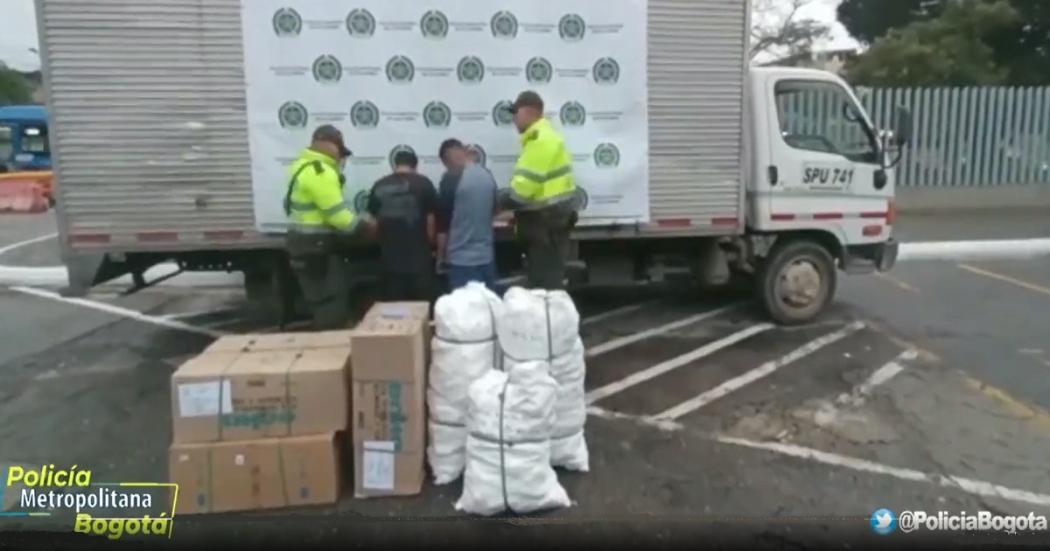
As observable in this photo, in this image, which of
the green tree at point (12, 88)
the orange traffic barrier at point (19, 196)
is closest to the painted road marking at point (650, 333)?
the orange traffic barrier at point (19, 196)

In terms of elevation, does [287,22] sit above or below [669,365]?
above

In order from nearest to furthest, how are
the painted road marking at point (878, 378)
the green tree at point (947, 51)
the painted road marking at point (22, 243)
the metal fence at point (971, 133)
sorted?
the painted road marking at point (878, 378) < the painted road marking at point (22, 243) < the metal fence at point (971, 133) < the green tree at point (947, 51)

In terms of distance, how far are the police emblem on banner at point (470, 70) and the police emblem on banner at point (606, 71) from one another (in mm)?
897

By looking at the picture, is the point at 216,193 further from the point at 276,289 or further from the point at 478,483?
the point at 478,483

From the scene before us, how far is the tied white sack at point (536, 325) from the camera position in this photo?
14.3ft

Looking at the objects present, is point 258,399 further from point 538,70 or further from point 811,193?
point 811,193

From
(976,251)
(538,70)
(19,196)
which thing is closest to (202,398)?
(538,70)

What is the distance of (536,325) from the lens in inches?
172

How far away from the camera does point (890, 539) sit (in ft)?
13.0

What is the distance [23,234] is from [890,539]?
1500 centimetres

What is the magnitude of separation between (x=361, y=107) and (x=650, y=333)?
3244 millimetres

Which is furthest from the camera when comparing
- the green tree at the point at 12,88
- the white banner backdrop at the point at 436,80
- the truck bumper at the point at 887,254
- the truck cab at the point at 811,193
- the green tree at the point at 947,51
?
the green tree at the point at 12,88

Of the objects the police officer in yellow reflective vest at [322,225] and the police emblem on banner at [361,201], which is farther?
the police emblem on banner at [361,201]

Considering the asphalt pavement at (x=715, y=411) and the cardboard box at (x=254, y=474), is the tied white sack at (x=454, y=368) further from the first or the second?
the cardboard box at (x=254, y=474)
